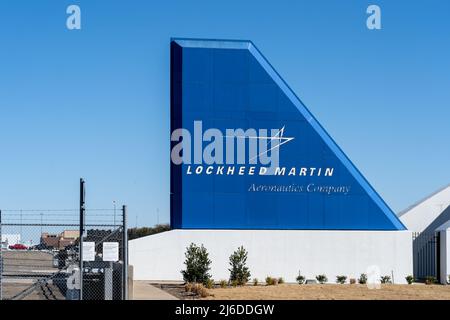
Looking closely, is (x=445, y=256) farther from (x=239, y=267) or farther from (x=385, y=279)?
(x=239, y=267)

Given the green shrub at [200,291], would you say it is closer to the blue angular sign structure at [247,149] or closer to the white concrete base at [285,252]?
the white concrete base at [285,252]

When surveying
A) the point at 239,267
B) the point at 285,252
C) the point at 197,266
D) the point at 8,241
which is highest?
the point at 8,241

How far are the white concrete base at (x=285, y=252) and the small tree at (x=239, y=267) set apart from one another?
24.5 inches

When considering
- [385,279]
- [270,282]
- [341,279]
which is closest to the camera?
[270,282]

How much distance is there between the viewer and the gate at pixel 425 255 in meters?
43.4

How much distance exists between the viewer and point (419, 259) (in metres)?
45.2

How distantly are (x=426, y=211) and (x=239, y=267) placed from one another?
1555cm

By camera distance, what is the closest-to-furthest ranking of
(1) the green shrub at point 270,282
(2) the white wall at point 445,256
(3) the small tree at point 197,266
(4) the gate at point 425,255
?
(1) the green shrub at point 270,282
(3) the small tree at point 197,266
(2) the white wall at point 445,256
(4) the gate at point 425,255

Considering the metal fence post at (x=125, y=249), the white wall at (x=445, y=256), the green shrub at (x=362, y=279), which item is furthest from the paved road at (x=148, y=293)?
the white wall at (x=445, y=256)

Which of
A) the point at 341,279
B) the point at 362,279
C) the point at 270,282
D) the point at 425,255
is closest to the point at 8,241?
the point at 270,282

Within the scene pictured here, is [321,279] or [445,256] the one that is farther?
[445,256]

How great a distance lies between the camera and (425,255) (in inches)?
1754
